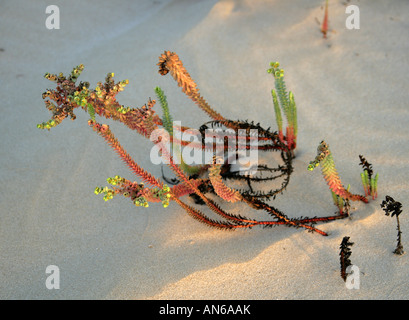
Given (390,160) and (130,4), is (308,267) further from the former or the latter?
(130,4)

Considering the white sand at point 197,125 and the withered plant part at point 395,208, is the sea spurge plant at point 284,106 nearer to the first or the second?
the white sand at point 197,125

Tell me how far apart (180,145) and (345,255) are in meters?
0.91

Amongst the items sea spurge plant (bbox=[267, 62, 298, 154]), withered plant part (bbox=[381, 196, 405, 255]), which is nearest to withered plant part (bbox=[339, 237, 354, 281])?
withered plant part (bbox=[381, 196, 405, 255])

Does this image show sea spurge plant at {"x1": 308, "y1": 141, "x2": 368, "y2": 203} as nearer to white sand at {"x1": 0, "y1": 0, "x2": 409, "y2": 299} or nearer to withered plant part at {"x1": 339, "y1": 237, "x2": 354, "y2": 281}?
white sand at {"x1": 0, "y1": 0, "x2": 409, "y2": 299}

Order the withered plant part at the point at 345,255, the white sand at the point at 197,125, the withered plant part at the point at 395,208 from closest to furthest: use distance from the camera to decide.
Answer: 1. the withered plant part at the point at 345,255
2. the withered plant part at the point at 395,208
3. the white sand at the point at 197,125

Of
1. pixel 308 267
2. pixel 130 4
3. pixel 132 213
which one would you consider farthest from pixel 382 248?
pixel 130 4

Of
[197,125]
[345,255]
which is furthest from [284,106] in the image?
[345,255]

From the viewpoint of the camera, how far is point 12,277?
2.20m

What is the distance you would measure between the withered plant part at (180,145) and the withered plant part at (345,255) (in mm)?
267

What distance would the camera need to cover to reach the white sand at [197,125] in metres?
2.03

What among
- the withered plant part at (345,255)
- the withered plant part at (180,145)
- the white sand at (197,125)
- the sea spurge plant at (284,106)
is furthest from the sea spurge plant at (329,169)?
the sea spurge plant at (284,106)

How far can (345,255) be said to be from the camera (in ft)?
5.84
